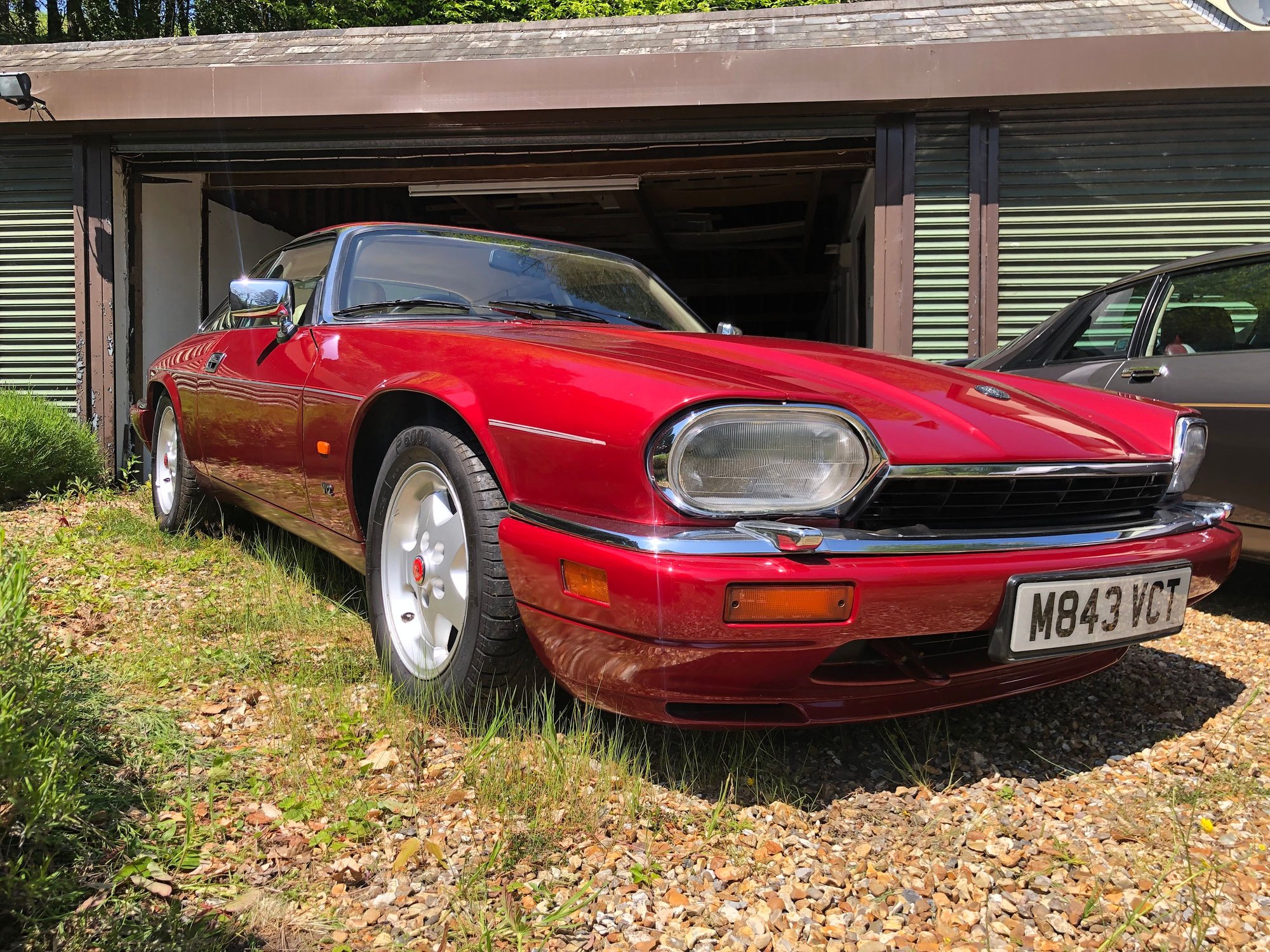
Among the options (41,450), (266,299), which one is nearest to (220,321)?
(266,299)

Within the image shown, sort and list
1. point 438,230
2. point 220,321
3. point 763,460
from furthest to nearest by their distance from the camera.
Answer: point 220,321, point 438,230, point 763,460

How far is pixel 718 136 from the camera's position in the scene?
216 inches

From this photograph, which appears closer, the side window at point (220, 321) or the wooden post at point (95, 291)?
the side window at point (220, 321)

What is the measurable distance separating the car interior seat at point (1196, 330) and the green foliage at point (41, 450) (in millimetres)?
5620

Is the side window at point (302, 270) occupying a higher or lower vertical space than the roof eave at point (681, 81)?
lower

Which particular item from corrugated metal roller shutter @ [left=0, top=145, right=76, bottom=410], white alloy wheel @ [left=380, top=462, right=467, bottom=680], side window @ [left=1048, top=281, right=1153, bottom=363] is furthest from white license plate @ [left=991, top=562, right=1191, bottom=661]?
corrugated metal roller shutter @ [left=0, top=145, right=76, bottom=410]

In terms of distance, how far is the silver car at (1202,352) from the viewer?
9.55 ft

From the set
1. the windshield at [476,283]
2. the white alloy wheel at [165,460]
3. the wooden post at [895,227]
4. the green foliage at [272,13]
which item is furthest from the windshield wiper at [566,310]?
the green foliage at [272,13]

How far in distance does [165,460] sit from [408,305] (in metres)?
2.23

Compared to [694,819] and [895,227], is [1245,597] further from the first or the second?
[895,227]

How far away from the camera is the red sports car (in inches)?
60.7

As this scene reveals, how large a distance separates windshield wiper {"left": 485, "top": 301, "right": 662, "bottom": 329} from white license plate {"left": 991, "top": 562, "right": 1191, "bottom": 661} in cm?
152

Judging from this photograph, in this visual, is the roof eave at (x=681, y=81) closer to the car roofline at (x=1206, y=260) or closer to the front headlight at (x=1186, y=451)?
A: the car roofline at (x=1206, y=260)

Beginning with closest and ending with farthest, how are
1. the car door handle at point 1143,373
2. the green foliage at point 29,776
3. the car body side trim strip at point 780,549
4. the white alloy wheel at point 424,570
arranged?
the green foliage at point 29,776 < the car body side trim strip at point 780,549 < the white alloy wheel at point 424,570 < the car door handle at point 1143,373
